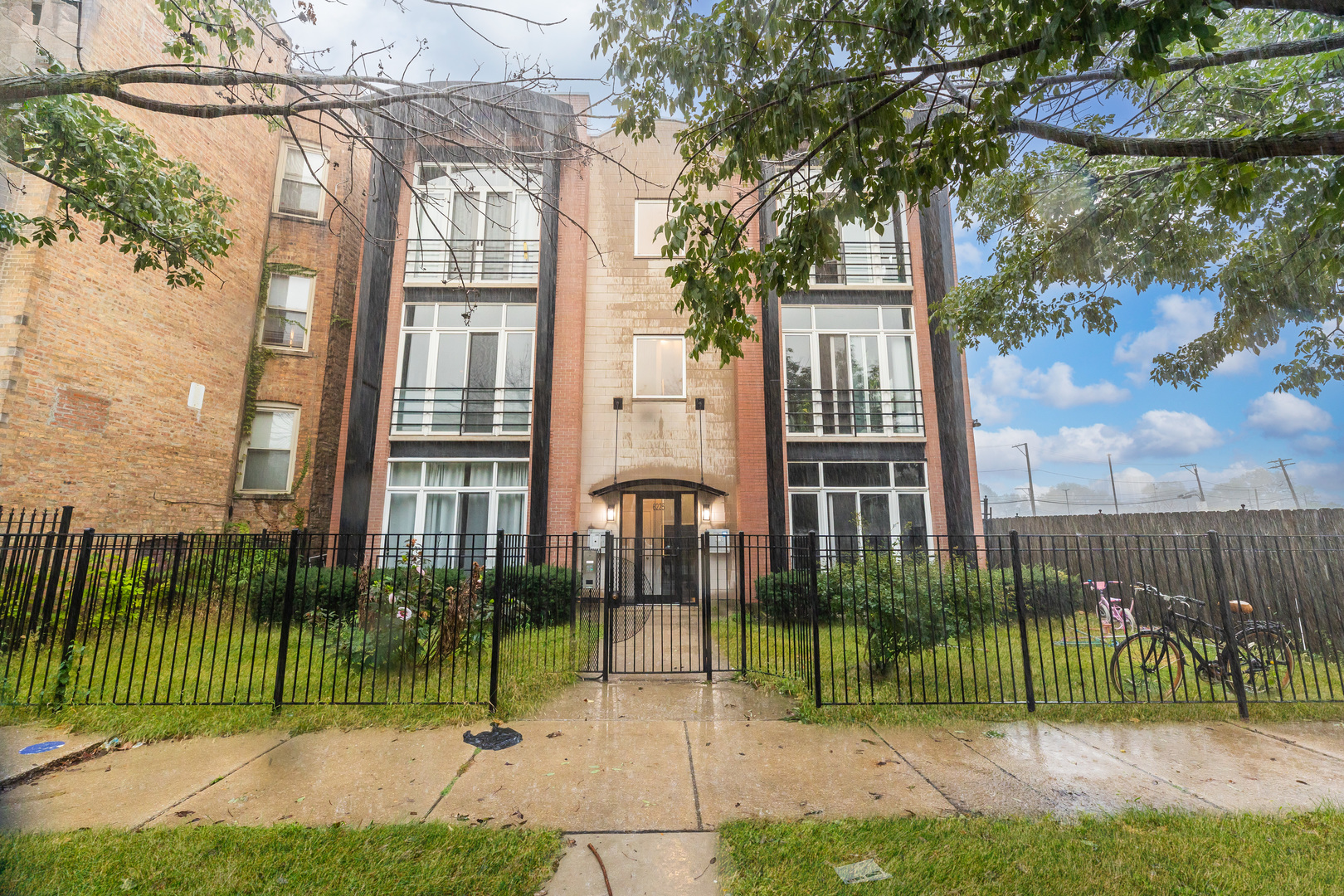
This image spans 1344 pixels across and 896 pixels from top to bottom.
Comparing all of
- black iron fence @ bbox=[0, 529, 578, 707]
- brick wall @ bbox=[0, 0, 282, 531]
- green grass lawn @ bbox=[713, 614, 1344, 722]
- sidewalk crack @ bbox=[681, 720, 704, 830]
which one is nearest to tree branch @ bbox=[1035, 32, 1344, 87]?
green grass lawn @ bbox=[713, 614, 1344, 722]

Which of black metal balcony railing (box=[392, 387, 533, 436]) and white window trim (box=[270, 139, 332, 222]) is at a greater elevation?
white window trim (box=[270, 139, 332, 222])

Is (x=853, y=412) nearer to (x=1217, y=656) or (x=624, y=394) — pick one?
(x=624, y=394)

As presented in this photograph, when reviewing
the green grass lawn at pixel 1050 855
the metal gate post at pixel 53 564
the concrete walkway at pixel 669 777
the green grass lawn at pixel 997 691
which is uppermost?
the metal gate post at pixel 53 564

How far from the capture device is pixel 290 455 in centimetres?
1280

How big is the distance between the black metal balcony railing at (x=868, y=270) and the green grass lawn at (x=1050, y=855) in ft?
39.5

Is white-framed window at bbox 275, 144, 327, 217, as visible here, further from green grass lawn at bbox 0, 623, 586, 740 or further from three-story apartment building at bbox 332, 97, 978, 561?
green grass lawn at bbox 0, 623, 586, 740

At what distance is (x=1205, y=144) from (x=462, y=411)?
1275 centimetres

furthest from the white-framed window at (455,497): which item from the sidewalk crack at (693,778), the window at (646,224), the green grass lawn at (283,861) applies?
the green grass lawn at (283,861)

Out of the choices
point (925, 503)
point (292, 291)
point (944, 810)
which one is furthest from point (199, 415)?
point (925, 503)

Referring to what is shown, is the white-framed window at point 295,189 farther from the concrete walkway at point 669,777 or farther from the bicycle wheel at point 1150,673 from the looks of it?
the bicycle wheel at point 1150,673

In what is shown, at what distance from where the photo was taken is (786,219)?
5.22 metres

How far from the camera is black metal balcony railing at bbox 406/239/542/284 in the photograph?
1342cm

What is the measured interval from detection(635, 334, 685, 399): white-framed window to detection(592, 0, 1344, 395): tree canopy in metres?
7.46

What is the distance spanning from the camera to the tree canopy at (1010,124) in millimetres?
3604
